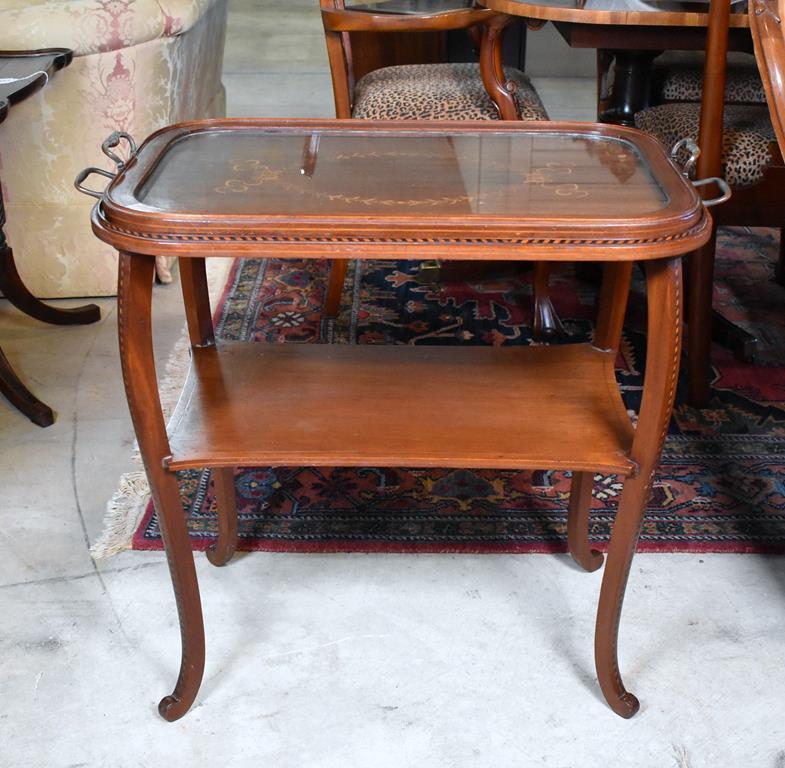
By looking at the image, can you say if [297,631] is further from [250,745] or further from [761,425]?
[761,425]

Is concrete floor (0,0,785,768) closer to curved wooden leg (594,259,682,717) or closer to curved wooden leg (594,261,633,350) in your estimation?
curved wooden leg (594,259,682,717)

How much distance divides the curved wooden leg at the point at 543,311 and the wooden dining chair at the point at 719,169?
416 millimetres

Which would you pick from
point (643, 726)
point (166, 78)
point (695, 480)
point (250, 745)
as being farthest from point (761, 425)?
point (166, 78)

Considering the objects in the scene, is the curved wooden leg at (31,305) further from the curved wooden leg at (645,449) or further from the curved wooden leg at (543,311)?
the curved wooden leg at (645,449)

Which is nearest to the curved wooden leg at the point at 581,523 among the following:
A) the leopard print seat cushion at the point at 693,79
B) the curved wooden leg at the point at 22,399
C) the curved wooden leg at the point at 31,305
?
the curved wooden leg at the point at 22,399

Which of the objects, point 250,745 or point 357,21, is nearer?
point 250,745

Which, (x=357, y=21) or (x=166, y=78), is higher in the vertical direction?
(x=357, y=21)

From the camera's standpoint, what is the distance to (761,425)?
2348 millimetres

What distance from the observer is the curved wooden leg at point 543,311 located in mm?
2729

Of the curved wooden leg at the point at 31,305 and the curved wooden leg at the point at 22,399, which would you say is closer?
the curved wooden leg at the point at 22,399

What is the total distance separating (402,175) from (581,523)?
784mm

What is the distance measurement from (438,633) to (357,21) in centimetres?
167

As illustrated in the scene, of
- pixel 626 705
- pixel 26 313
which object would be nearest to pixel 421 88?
pixel 26 313

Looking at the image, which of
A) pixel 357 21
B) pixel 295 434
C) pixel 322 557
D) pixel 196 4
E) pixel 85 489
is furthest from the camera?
pixel 196 4
